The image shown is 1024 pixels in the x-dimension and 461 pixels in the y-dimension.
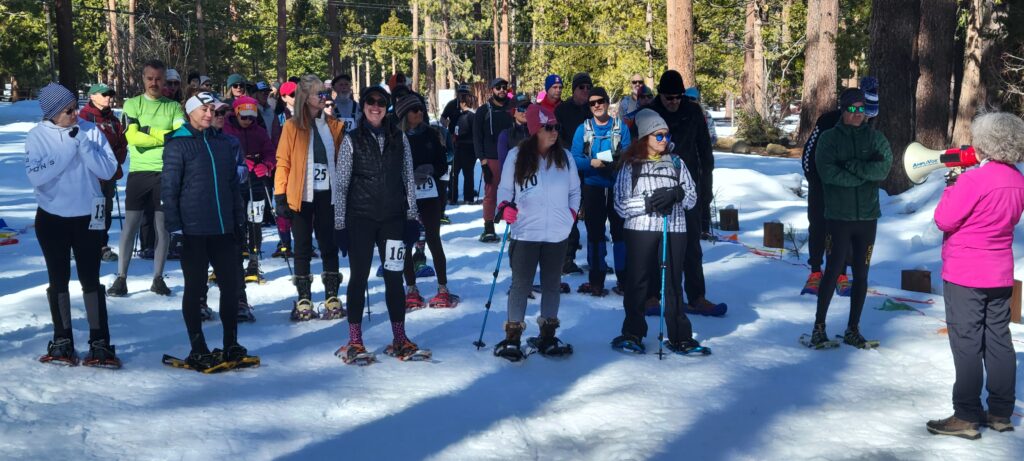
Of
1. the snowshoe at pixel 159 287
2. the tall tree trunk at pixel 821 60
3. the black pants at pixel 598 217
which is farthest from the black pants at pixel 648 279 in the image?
the tall tree trunk at pixel 821 60

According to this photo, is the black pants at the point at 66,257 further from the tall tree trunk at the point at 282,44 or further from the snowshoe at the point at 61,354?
the tall tree trunk at the point at 282,44

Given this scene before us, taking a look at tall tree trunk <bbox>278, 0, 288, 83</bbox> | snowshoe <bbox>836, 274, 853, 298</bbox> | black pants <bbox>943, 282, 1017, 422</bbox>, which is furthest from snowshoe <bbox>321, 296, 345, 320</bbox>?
tall tree trunk <bbox>278, 0, 288, 83</bbox>

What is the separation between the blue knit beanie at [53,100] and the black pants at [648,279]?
4.10 metres

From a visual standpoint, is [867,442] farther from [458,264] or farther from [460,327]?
[458,264]

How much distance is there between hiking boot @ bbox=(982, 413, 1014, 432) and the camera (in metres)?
5.95

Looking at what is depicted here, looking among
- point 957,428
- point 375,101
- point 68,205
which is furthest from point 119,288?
point 957,428

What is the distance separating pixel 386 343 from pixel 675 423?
2844mm

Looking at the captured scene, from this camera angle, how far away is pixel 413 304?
30.9 feet

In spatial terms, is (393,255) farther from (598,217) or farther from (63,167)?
(598,217)

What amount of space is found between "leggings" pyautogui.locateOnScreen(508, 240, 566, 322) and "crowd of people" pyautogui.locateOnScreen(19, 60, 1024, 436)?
0.02m

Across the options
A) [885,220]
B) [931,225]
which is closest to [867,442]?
[931,225]

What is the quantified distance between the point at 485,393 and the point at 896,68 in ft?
41.6

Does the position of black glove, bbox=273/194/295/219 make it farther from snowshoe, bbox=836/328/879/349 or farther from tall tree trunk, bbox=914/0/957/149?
tall tree trunk, bbox=914/0/957/149

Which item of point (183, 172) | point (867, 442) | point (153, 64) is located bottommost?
point (867, 442)
